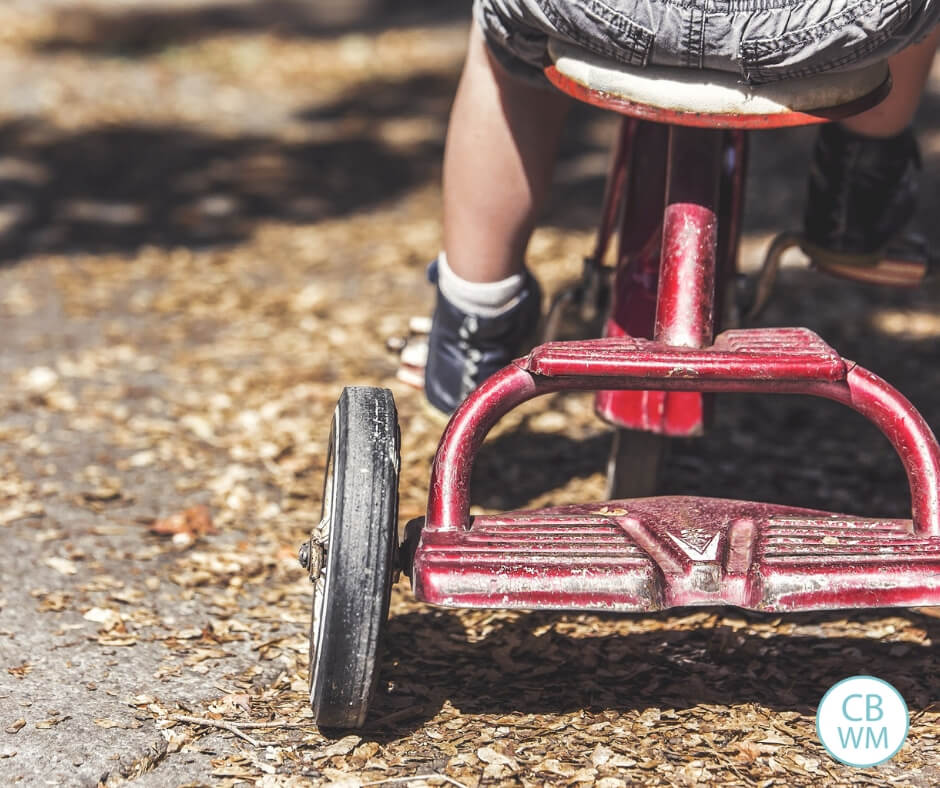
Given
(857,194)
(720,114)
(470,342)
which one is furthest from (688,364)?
(857,194)

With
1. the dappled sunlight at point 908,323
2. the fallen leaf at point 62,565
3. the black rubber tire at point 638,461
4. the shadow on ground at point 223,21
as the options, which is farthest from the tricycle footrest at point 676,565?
the shadow on ground at point 223,21

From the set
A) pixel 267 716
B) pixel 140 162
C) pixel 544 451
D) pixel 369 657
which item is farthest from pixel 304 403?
pixel 140 162

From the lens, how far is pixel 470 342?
2.24 meters

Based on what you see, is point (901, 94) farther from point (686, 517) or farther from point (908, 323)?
point (908, 323)

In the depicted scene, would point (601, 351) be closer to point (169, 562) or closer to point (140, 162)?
point (169, 562)

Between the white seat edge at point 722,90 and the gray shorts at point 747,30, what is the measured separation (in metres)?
0.02

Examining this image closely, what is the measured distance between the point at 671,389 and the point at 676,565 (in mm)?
237

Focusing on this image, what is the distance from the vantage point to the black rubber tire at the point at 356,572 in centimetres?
159

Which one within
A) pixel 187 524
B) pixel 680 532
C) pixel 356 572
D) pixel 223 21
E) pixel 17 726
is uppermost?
pixel 223 21

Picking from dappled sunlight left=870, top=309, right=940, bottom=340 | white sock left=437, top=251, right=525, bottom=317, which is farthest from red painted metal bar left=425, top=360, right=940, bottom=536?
dappled sunlight left=870, top=309, right=940, bottom=340

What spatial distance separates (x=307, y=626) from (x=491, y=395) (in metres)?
0.63

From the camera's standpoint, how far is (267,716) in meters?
1.85

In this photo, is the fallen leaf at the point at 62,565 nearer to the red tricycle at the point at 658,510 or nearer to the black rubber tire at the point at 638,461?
the red tricycle at the point at 658,510

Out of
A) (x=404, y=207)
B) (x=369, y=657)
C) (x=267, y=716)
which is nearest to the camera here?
(x=369, y=657)
